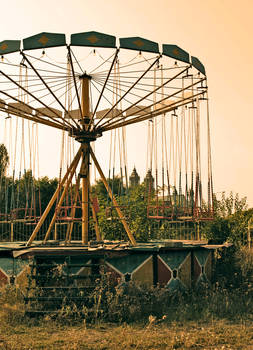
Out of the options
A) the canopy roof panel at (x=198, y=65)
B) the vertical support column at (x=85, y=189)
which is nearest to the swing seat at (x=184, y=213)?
the vertical support column at (x=85, y=189)

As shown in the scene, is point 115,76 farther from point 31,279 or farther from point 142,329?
point 142,329

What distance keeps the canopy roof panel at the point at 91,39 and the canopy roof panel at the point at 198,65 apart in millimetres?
2753

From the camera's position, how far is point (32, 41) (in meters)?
10.3

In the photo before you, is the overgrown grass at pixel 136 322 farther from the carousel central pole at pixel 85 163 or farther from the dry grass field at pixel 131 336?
the carousel central pole at pixel 85 163

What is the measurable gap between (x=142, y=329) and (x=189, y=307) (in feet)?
6.50

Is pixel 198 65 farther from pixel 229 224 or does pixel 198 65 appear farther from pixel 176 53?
pixel 229 224

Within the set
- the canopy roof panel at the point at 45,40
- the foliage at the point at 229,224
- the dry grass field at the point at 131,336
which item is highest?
the canopy roof panel at the point at 45,40

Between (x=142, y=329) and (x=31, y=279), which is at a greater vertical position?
(x=31, y=279)

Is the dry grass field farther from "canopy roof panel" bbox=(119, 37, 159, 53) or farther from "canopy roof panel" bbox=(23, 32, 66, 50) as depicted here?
"canopy roof panel" bbox=(119, 37, 159, 53)

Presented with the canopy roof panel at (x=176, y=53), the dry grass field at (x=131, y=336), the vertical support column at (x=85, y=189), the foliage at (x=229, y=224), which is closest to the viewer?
the dry grass field at (x=131, y=336)

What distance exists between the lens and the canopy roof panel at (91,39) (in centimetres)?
1034

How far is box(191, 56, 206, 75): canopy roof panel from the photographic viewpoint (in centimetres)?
1195

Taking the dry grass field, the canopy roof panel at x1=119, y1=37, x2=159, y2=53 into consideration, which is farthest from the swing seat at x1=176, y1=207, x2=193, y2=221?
the canopy roof panel at x1=119, y1=37, x2=159, y2=53

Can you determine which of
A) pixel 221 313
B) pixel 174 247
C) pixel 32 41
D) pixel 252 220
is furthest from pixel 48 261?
pixel 252 220
